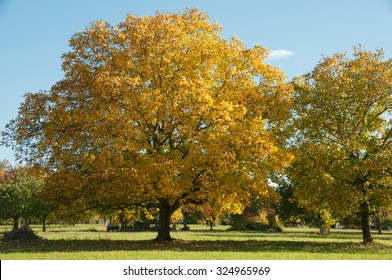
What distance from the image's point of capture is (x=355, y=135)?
85.5ft

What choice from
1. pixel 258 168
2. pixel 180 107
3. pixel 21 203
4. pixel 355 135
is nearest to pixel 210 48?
pixel 180 107

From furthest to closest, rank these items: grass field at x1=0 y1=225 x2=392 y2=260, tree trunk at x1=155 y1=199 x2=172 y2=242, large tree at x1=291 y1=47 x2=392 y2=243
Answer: tree trunk at x1=155 y1=199 x2=172 y2=242 < large tree at x1=291 y1=47 x2=392 y2=243 < grass field at x1=0 y1=225 x2=392 y2=260

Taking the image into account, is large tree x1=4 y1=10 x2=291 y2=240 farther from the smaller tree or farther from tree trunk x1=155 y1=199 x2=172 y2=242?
the smaller tree

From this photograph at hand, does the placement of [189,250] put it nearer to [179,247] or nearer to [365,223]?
[179,247]

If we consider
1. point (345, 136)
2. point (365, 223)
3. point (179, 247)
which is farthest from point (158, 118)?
point (365, 223)

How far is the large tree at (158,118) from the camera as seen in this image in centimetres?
2238

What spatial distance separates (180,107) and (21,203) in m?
35.4

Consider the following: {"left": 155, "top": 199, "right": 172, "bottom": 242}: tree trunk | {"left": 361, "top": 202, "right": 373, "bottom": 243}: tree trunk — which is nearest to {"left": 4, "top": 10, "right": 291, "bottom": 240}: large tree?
{"left": 155, "top": 199, "right": 172, "bottom": 242}: tree trunk

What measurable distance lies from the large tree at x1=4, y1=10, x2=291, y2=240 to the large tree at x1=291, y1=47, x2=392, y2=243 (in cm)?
225

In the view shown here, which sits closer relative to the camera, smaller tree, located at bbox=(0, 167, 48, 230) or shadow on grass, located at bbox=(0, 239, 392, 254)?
shadow on grass, located at bbox=(0, 239, 392, 254)

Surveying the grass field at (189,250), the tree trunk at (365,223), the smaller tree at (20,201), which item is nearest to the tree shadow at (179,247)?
the grass field at (189,250)

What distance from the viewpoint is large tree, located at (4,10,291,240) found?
73.4ft

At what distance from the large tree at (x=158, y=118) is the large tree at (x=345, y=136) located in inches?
88.7

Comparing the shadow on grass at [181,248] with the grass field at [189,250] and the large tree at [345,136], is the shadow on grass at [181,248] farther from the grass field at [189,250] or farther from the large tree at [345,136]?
the large tree at [345,136]
